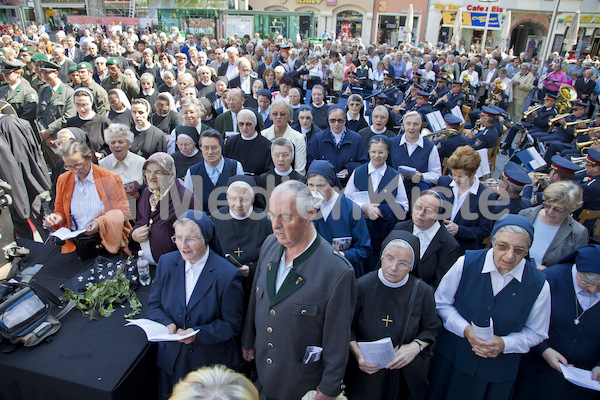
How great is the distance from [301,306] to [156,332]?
1.00 metres

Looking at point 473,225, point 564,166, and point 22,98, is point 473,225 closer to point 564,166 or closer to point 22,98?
point 564,166

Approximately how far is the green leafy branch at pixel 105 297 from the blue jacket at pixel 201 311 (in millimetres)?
409

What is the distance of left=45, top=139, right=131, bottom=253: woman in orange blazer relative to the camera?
3650 millimetres

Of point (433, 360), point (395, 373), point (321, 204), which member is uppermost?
point (321, 204)

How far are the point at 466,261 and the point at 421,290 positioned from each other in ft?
1.50

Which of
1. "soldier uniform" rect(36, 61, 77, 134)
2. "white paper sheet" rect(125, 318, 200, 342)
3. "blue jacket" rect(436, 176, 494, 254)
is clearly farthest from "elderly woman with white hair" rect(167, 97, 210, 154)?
"blue jacket" rect(436, 176, 494, 254)

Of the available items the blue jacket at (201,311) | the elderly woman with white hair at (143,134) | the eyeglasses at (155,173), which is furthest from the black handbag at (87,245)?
the elderly woman with white hair at (143,134)

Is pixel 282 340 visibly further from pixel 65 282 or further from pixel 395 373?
pixel 65 282

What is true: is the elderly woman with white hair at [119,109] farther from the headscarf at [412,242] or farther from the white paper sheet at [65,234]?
the headscarf at [412,242]

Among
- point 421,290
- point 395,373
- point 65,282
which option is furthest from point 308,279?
point 65,282

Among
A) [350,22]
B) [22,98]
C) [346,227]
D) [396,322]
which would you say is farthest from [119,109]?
[350,22]

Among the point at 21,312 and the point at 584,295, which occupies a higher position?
the point at 584,295

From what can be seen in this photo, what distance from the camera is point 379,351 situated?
7.57 feet

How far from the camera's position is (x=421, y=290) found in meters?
2.48
